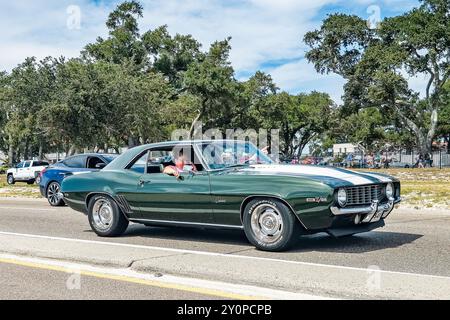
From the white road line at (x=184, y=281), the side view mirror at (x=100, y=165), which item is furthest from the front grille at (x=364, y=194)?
the side view mirror at (x=100, y=165)

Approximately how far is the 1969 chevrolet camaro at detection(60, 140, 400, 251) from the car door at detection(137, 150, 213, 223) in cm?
1

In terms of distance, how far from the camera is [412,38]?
4512 centimetres

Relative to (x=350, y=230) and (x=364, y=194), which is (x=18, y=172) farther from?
(x=364, y=194)

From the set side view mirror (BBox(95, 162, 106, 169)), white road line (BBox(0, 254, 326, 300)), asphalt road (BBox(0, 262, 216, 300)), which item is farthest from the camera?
side view mirror (BBox(95, 162, 106, 169))

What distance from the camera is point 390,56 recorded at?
149ft

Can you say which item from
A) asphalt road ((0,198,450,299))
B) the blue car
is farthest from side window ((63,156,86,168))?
asphalt road ((0,198,450,299))

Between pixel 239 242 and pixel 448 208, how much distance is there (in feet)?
23.1

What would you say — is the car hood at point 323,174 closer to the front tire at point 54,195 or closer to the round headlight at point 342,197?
the round headlight at point 342,197

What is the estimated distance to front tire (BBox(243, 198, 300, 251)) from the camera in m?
7.23

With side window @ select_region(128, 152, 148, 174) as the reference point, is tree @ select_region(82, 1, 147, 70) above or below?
above

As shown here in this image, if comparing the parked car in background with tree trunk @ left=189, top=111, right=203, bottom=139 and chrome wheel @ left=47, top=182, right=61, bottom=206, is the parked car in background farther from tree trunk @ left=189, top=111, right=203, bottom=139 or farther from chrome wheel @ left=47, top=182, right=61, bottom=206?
chrome wheel @ left=47, top=182, right=61, bottom=206

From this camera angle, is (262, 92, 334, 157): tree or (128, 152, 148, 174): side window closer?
(128, 152, 148, 174): side window

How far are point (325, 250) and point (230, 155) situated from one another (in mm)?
1996
